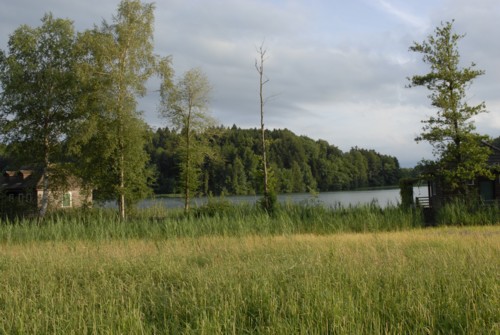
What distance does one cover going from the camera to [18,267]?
793 cm

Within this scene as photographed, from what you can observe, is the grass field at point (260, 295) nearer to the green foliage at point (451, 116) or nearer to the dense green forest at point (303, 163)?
the green foliage at point (451, 116)

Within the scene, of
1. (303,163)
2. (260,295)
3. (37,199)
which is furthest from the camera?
(303,163)

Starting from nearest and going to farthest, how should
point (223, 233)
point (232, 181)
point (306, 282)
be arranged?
1. point (306, 282)
2. point (223, 233)
3. point (232, 181)

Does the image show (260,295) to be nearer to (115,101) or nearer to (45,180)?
(115,101)

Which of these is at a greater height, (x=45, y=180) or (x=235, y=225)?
(x=45, y=180)

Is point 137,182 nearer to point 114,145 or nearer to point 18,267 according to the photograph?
point 114,145

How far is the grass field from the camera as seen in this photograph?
4.56 m

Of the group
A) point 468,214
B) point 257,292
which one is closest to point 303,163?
point 468,214

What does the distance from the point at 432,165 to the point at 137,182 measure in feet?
48.3

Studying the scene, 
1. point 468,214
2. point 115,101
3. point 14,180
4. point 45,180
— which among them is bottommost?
point 468,214

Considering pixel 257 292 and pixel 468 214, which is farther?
pixel 468 214

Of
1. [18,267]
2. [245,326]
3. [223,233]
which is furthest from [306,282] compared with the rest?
[223,233]

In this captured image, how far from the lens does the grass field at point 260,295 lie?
456 centimetres

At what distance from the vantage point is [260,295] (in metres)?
5.27
